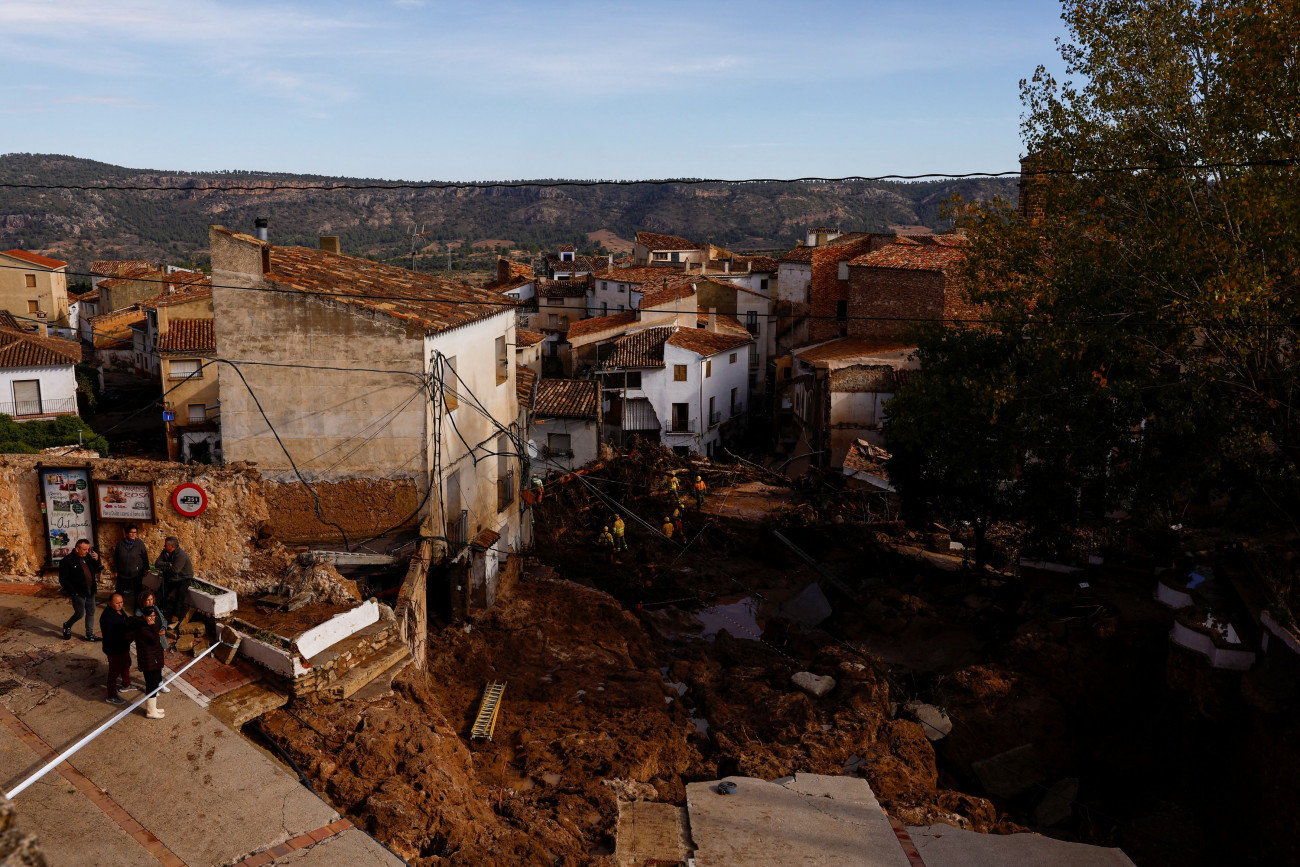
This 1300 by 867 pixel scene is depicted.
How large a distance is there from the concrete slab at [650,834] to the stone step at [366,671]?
362cm

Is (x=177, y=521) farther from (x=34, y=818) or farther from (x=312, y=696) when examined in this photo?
(x=34, y=818)

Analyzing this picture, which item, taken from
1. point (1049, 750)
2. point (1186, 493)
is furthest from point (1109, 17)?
point (1049, 750)

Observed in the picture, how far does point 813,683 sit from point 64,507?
12.7 meters

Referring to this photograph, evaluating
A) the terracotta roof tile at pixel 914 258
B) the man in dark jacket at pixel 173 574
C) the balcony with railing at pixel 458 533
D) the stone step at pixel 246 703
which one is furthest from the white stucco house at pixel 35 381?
the stone step at pixel 246 703

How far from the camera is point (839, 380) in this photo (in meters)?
36.2

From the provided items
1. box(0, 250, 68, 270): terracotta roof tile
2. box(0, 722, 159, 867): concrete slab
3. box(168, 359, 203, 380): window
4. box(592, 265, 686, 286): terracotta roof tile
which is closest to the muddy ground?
box(0, 722, 159, 867): concrete slab

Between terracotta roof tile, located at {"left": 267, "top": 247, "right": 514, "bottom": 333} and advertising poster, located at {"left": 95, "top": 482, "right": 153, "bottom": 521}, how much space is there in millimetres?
4312

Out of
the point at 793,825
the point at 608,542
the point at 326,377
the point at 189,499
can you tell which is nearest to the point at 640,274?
the point at 608,542

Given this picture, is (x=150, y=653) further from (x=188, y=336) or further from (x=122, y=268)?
(x=122, y=268)

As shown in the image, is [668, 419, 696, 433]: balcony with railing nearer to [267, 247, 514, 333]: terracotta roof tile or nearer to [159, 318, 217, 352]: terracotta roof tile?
[159, 318, 217, 352]: terracotta roof tile

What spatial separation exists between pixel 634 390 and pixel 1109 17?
1081 inches

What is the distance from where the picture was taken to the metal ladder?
14.0 metres

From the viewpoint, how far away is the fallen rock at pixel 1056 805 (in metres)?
13.7

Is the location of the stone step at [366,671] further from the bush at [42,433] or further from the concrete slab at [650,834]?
the bush at [42,433]
